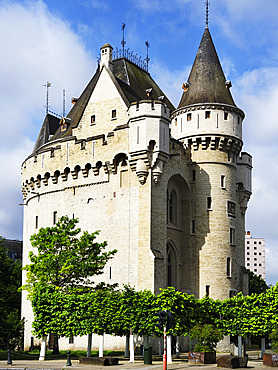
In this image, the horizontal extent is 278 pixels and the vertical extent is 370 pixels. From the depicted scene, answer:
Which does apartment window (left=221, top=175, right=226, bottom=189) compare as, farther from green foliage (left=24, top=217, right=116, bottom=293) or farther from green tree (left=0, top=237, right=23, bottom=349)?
green tree (left=0, top=237, right=23, bottom=349)

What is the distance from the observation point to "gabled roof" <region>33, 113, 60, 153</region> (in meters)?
60.3

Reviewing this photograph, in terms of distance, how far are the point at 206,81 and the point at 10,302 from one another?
28.5m

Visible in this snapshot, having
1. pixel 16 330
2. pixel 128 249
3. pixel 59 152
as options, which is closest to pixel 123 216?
pixel 128 249

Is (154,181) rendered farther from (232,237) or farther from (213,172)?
(232,237)

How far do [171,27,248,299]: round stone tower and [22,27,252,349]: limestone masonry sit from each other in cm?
9

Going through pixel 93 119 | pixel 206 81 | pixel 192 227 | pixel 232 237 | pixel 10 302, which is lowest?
pixel 10 302

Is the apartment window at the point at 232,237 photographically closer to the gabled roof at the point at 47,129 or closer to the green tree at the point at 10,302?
the green tree at the point at 10,302

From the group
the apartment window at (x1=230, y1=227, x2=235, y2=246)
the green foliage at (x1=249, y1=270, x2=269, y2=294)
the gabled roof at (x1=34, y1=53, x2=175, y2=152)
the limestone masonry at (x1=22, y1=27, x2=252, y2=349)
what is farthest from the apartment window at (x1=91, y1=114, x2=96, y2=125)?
the green foliage at (x1=249, y1=270, x2=269, y2=294)

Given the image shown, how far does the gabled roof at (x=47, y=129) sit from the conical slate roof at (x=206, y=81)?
48.1ft

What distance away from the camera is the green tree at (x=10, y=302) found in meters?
49.7

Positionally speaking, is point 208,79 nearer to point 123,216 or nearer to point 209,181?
point 209,181

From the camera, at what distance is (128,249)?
45656mm

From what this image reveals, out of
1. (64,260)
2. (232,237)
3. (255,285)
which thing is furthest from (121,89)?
(255,285)

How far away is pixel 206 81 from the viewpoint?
174ft
